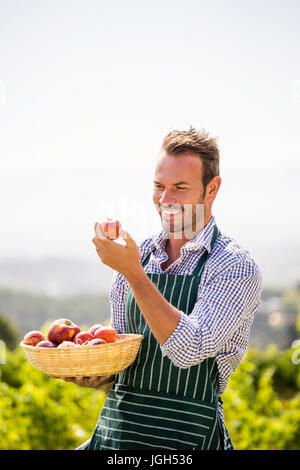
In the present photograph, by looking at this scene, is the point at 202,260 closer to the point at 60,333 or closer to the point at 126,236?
the point at 126,236

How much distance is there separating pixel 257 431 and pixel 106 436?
2.29 metres

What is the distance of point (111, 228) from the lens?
6.75 feet

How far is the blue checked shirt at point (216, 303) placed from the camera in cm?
192

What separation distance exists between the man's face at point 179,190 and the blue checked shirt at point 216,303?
0.09 meters

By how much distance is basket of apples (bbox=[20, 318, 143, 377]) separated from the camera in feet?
A: 6.58

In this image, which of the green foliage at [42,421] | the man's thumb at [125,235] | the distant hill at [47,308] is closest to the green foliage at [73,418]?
the green foliage at [42,421]

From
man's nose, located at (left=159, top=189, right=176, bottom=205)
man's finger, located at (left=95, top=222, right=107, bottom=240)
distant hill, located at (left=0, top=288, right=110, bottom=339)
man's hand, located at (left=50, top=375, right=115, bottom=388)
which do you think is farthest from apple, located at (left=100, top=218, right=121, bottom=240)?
distant hill, located at (left=0, top=288, right=110, bottom=339)

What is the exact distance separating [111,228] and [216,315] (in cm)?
49

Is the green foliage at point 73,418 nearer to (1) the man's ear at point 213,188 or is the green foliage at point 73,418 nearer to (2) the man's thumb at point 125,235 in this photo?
(1) the man's ear at point 213,188

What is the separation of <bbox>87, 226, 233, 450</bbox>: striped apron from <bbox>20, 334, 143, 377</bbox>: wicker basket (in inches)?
6.1
